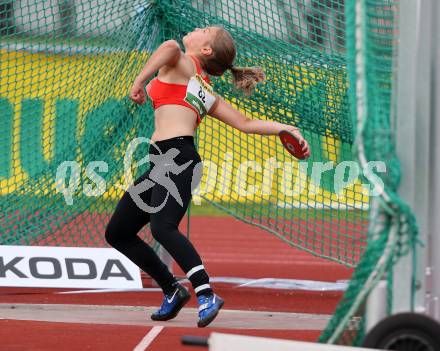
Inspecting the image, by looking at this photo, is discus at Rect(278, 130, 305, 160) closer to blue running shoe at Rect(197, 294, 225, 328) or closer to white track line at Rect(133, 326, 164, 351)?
blue running shoe at Rect(197, 294, 225, 328)

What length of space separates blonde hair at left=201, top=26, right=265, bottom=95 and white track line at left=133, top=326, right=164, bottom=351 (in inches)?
61.8

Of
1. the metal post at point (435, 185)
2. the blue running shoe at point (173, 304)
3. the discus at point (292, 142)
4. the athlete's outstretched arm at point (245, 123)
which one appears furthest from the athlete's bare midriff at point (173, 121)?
the metal post at point (435, 185)

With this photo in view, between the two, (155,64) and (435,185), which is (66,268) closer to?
(155,64)

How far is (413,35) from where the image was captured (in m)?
4.23

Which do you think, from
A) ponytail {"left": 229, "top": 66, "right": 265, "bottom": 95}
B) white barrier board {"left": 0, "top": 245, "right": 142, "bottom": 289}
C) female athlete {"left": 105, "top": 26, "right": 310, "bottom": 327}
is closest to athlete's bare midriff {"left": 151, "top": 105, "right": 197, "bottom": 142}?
female athlete {"left": 105, "top": 26, "right": 310, "bottom": 327}

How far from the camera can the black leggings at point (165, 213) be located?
5.90 meters

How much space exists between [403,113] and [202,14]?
3.90 meters

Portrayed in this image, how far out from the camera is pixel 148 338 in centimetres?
571

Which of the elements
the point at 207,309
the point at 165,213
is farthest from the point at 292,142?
the point at 207,309

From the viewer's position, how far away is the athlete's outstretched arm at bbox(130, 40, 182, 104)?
5633mm

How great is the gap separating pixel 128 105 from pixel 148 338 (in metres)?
2.80

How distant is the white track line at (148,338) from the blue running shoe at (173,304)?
0.17 metres

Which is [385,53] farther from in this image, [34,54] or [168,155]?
[34,54]

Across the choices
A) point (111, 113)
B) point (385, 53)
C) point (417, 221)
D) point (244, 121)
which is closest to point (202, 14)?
point (111, 113)
